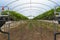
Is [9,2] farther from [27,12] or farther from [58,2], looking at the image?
[27,12]

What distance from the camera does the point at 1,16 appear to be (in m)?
8.16

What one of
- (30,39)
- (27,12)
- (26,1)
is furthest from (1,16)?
(27,12)

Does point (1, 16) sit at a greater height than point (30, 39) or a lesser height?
greater

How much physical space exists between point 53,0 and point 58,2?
1.74ft

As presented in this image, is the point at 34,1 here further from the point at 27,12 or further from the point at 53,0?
the point at 27,12

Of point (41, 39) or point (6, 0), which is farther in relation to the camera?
point (6, 0)

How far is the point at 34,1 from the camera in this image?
13820 mm

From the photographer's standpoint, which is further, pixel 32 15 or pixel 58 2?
pixel 32 15

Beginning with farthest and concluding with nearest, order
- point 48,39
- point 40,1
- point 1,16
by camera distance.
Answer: point 40,1 < point 1,16 < point 48,39

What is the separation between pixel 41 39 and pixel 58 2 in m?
9.70

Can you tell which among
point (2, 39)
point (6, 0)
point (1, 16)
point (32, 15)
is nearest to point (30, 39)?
point (2, 39)

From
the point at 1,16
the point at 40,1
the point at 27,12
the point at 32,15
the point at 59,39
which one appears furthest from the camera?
the point at 32,15

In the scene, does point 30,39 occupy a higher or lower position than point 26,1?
lower

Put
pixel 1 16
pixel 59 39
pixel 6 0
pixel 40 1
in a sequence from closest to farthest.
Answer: pixel 59 39, pixel 1 16, pixel 6 0, pixel 40 1
